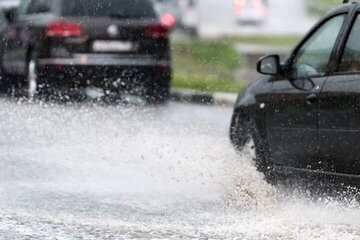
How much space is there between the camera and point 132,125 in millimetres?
14930

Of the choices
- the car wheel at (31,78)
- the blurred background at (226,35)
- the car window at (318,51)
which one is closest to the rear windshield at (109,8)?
the car wheel at (31,78)

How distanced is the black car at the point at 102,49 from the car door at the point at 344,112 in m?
9.53

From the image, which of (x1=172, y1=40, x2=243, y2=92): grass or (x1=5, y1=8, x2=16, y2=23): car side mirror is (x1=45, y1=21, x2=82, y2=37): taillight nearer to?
(x1=5, y1=8, x2=16, y2=23): car side mirror

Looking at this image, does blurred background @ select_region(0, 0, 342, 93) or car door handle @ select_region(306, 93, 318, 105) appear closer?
car door handle @ select_region(306, 93, 318, 105)

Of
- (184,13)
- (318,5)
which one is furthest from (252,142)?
(318,5)

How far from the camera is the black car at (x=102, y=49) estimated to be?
60.5 feet

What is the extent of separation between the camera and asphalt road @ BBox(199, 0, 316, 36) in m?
55.8

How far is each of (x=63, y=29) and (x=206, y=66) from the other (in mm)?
10136

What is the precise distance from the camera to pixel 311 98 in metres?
9.21

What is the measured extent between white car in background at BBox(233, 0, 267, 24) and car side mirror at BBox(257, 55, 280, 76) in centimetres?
4882

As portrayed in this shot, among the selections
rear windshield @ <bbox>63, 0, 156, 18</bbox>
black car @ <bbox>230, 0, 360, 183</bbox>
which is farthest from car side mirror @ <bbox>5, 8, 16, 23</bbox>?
black car @ <bbox>230, 0, 360, 183</bbox>

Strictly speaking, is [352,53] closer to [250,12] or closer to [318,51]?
[318,51]

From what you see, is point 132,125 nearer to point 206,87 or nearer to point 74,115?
point 74,115

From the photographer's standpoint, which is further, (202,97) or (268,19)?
(268,19)
